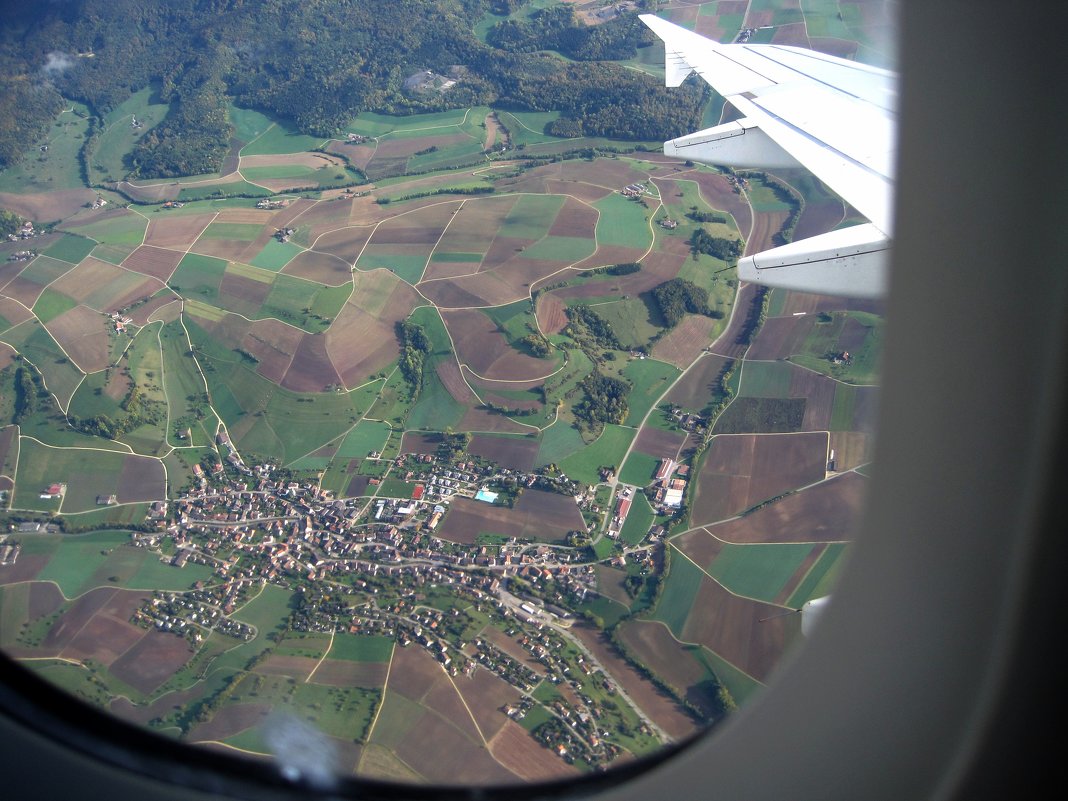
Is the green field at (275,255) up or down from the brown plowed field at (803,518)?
up

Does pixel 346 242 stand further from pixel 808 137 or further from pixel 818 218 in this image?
pixel 808 137

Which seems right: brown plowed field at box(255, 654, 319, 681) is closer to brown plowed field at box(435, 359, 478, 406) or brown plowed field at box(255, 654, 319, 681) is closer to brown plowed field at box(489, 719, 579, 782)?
brown plowed field at box(489, 719, 579, 782)

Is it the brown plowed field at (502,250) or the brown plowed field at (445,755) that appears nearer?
the brown plowed field at (445,755)

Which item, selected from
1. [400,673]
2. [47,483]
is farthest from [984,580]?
[47,483]

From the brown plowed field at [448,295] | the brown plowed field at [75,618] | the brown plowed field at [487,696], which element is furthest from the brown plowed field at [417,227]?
the brown plowed field at [487,696]

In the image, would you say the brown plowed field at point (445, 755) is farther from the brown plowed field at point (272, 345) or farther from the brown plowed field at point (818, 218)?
the brown plowed field at point (818, 218)
